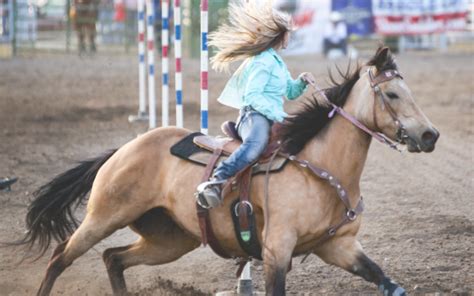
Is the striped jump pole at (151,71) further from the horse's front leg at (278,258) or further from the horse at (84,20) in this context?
the horse at (84,20)

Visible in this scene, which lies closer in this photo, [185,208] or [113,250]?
[185,208]

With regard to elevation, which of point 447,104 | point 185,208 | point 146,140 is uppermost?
point 146,140

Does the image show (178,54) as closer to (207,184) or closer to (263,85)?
(263,85)

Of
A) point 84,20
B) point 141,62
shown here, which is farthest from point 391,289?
point 84,20

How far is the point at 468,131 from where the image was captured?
45.5ft

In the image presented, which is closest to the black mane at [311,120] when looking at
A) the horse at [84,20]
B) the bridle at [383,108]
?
the bridle at [383,108]

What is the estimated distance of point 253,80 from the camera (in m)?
5.56

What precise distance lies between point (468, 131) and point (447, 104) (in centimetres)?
304

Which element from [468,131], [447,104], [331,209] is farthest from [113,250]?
[447,104]

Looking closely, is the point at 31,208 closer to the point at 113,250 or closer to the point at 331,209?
the point at 113,250

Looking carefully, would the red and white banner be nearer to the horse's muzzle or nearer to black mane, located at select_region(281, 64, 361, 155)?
black mane, located at select_region(281, 64, 361, 155)

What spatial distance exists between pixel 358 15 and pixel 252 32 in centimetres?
2068

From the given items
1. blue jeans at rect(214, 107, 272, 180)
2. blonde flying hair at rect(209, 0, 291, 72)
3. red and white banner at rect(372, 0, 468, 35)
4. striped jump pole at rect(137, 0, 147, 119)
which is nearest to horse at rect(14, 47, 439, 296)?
blue jeans at rect(214, 107, 272, 180)

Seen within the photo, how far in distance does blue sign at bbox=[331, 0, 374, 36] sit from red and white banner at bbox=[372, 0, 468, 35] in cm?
18
